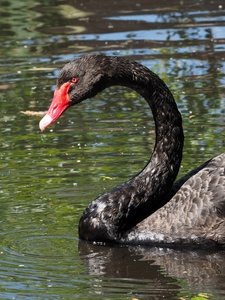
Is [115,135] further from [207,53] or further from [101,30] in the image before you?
[101,30]

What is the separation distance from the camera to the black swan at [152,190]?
6398 mm

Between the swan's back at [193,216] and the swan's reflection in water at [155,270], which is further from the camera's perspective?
the swan's back at [193,216]

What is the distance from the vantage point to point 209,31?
15930 mm

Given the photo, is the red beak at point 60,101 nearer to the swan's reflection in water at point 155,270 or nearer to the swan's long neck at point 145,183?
the swan's long neck at point 145,183

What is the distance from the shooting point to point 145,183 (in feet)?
22.5

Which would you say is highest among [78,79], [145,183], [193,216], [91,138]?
[78,79]

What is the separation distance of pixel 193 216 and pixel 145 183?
0.65 m

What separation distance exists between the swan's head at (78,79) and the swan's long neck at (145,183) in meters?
0.22

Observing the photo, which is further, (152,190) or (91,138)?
(91,138)

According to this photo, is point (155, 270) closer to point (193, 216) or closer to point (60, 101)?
point (193, 216)

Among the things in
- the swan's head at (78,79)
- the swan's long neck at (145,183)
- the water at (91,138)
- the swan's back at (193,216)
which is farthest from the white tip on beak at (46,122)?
the swan's back at (193,216)

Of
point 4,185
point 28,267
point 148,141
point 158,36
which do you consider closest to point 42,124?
point 28,267

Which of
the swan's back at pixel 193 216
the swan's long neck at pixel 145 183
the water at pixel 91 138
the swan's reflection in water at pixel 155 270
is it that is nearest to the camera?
the swan's reflection in water at pixel 155 270

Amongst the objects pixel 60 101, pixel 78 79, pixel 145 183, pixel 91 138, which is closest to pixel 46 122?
pixel 60 101
